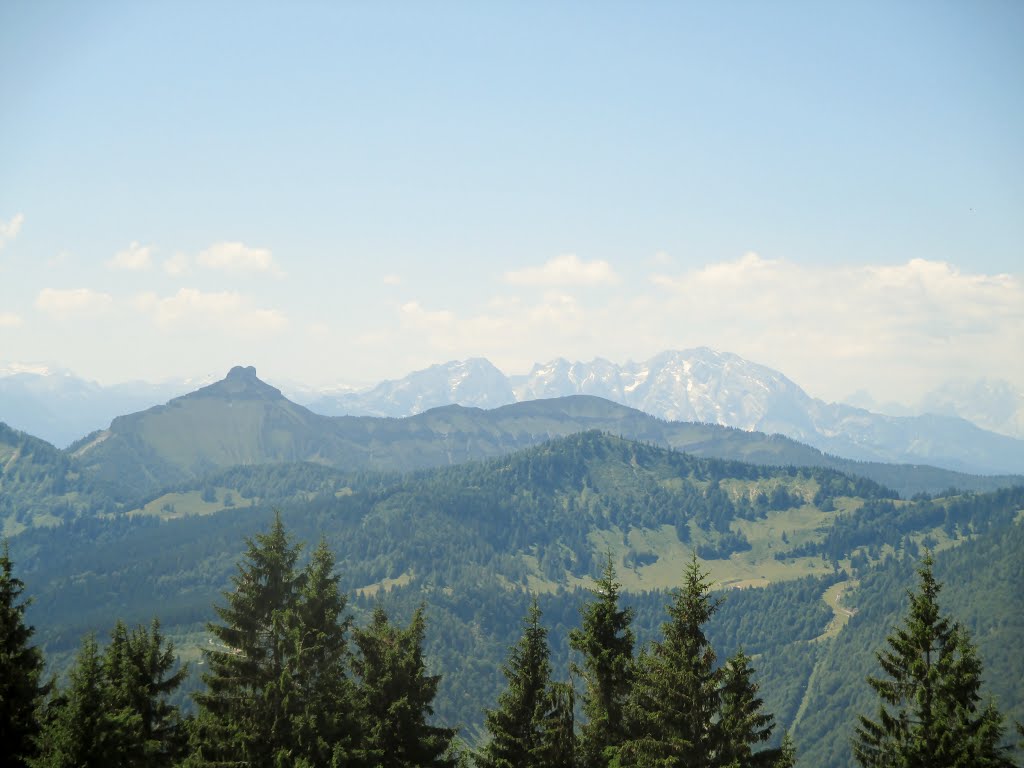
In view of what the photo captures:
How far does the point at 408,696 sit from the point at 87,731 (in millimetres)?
15572

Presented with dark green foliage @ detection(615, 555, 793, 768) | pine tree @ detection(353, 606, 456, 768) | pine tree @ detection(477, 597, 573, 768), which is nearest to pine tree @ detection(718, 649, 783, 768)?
dark green foliage @ detection(615, 555, 793, 768)

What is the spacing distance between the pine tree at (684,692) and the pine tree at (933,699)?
24.3 ft

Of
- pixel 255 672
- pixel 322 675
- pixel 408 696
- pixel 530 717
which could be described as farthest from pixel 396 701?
pixel 255 672

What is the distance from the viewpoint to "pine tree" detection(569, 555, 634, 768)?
42812 millimetres

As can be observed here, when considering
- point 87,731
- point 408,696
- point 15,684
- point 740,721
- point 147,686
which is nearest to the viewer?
point 87,731

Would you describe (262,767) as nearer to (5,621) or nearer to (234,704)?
(234,704)

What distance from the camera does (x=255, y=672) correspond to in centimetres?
4300

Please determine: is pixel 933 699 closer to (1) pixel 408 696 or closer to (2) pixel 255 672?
(1) pixel 408 696

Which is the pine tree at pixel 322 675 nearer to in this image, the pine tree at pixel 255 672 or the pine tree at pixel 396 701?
the pine tree at pixel 255 672

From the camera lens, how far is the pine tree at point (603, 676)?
42.8 m

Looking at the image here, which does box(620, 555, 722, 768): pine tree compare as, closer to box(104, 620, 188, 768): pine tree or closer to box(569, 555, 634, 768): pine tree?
box(569, 555, 634, 768): pine tree

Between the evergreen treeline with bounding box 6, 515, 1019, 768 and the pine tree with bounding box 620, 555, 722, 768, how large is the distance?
0.08 metres

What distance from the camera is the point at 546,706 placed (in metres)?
43.0

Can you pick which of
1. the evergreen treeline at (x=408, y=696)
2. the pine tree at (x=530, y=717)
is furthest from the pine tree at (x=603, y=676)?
the pine tree at (x=530, y=717)
